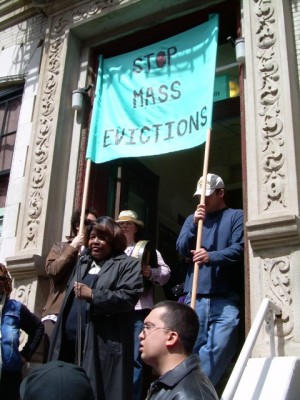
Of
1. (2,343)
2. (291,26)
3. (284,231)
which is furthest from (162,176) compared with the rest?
(2,343)

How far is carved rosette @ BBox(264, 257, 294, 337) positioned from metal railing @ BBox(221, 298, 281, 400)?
81 millimetres

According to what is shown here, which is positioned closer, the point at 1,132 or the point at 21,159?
the point at 21,159

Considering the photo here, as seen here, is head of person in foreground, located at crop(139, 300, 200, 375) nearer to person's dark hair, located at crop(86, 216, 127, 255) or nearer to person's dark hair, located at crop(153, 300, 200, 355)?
person's dark hair, located at crop(153, 300, 200, 355)

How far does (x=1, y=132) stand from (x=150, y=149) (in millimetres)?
3074

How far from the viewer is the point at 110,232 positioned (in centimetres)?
393

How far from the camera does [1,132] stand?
7.64m

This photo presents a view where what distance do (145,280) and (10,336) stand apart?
1.25 metres

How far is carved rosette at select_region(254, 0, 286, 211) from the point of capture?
461cm

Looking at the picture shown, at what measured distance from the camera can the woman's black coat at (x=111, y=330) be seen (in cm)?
335

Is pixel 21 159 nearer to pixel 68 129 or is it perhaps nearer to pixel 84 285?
pixel 68 129

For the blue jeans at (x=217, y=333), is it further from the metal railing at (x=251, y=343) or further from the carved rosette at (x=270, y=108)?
the carved rosette at (x=270, y=108)

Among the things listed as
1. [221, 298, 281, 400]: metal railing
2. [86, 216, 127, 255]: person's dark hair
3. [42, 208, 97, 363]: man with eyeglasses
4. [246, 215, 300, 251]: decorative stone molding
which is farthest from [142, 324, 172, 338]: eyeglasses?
[246, 215, 300, 251]: decorative stone molding

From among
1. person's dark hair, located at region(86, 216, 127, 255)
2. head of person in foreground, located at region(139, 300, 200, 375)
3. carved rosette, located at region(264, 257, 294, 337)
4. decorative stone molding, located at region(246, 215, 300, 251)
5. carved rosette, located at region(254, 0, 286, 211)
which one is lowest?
head of person in foreground, located at region(139, 300, 200, 375)

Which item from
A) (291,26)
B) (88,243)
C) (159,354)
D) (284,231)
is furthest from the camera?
(291,26)
